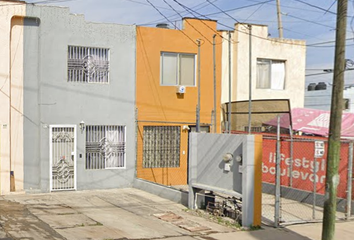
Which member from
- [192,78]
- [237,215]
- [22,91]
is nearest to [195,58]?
[192,78]

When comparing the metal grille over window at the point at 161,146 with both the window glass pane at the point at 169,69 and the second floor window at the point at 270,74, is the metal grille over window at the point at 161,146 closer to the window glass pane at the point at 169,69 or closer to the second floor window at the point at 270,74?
the window glass pane at the point at 169,69

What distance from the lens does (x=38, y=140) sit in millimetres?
15500

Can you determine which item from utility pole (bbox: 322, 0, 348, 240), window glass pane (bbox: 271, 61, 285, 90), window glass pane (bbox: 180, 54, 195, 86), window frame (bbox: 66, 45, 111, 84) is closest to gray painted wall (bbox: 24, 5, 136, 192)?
window frame (bbox: 66, 45, 111, 84)

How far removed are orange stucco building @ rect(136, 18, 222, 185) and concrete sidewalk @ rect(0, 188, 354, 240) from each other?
3623 mm

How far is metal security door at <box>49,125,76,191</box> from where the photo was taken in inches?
615

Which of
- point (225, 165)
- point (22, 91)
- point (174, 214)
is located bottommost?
point (174, 214)

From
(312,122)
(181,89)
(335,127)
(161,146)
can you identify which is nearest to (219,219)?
(335,127)

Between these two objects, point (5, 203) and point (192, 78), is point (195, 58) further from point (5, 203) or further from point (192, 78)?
point (5, 203)

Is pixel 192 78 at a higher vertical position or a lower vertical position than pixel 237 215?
higher

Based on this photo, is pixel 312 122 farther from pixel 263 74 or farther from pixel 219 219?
pixel 219 219

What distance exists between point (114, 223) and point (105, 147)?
19.3 ft

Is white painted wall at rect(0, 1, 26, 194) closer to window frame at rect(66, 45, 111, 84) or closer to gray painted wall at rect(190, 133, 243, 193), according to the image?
window frame at rect(66, 45, 111, 84)

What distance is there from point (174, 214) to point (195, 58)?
780 cm

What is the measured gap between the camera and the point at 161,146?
17.8 m
